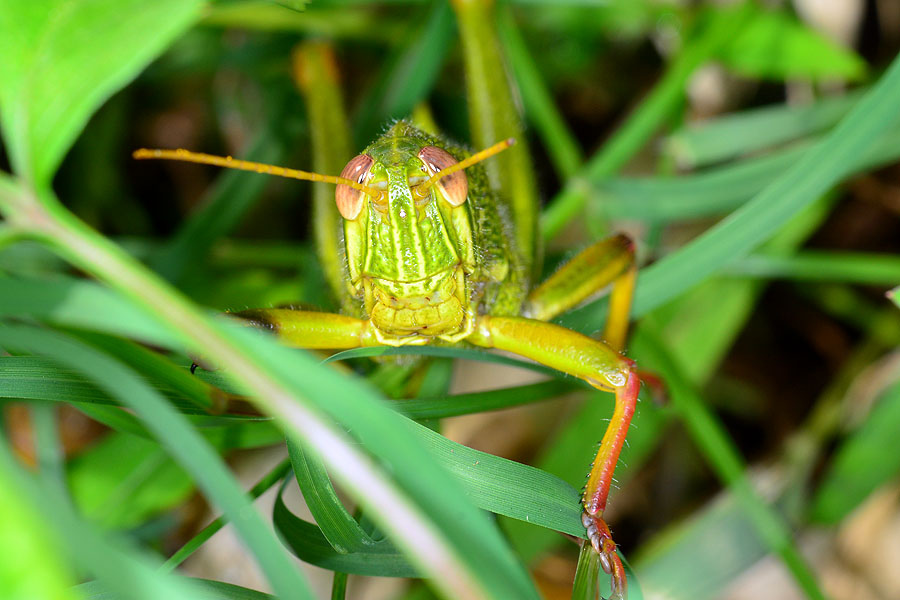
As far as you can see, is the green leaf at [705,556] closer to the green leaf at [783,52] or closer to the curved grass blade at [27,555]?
the green leaf at [783,52]

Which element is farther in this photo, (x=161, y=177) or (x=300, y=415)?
(x=161, y=177)

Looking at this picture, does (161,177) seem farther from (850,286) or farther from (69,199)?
(850,286)

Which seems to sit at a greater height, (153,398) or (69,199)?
(69,199)

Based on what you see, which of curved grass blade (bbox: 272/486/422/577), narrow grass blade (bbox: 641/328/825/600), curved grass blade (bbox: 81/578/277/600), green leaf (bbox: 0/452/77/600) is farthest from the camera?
narrow grass blade (bbox: 641/328/825/600)

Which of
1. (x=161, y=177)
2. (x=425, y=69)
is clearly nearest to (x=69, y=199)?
(x=161, y=177)

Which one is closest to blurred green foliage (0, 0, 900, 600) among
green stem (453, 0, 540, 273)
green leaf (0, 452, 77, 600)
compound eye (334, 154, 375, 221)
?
green leaf (0, 452, 77, 600)

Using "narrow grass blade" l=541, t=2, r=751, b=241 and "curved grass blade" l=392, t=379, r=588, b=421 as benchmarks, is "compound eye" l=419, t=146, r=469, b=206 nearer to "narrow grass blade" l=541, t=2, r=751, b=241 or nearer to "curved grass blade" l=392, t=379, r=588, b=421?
"curved grass blade" l=392, t=379, r=588, b=421

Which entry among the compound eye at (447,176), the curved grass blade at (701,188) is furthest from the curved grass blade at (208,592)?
the curved grass blade at (701,188)
